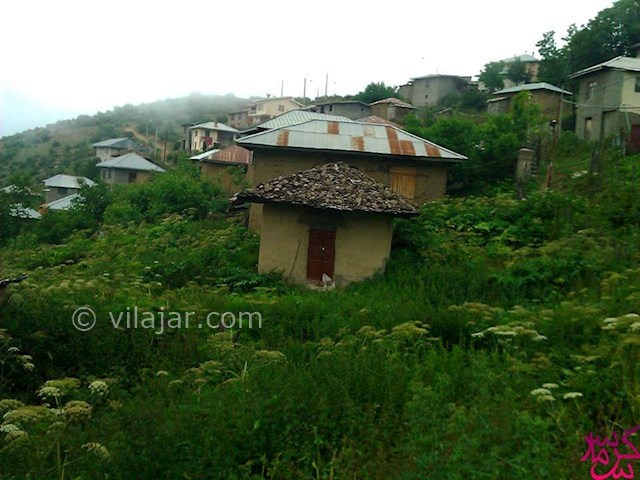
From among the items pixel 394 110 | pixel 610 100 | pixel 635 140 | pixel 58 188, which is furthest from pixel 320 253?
pixel 58 188

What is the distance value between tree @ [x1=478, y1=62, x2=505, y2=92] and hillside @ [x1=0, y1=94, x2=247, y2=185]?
40.0 meters

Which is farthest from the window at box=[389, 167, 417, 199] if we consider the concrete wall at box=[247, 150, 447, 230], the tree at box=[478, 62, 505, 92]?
the tree at box=[478, 62, 505, 92]

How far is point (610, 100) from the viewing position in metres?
32.2

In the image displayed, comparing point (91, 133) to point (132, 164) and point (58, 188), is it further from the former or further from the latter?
point (132, 164)

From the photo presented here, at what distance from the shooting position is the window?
2033cm

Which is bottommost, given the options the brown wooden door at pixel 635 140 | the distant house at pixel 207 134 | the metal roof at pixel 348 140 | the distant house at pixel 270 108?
the metal roof at pixel 348 140

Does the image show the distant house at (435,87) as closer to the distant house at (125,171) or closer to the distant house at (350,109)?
the distant house at (350,109)

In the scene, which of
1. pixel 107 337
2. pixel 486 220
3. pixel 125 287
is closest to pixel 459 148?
pixel 486 220

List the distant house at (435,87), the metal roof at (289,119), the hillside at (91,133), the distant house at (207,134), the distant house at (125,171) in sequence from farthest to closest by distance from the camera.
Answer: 1. the hillside at (91,133)
2. the distant house at (207,134)
3. the distant house at (435,87)
4. the distant house at (125,171)
5. the metal roof at (289,119)

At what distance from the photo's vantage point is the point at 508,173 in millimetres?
22281

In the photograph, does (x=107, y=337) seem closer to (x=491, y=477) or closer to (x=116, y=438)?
(x=116, y=438)

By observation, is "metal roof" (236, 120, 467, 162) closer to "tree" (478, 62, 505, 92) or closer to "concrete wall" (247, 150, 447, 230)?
"concrete wall" (247, 150, 447, 230)

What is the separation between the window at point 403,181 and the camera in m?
20.3

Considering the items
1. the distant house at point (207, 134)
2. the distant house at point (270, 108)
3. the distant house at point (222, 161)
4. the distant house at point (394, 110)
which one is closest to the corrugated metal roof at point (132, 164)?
the distant house at point (207, 134)
